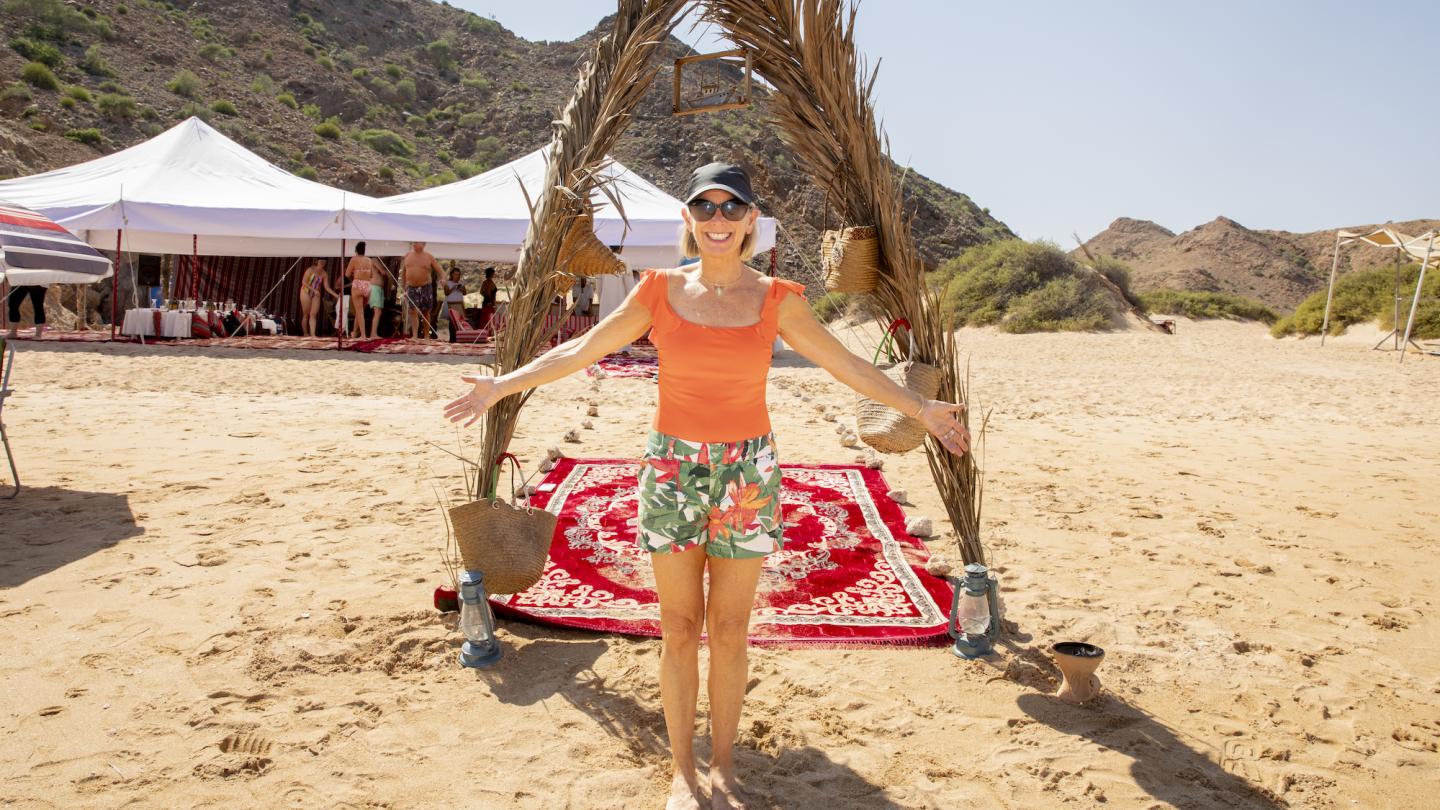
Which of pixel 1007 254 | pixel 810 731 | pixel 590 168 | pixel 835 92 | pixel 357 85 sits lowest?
pixel 810 731

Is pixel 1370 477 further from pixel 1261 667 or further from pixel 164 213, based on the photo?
→ pixel 164 213

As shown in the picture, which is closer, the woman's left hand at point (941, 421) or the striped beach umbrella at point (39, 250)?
the woman's left hand at point (941, 421)

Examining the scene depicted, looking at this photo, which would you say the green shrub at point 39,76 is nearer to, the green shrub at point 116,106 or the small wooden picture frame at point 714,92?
the green shrub at point 116,106

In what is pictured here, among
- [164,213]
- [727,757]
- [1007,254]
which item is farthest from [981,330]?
[727,757]

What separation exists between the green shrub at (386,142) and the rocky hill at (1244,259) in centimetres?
3114

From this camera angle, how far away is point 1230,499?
18.3 ft

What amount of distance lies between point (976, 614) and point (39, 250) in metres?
5.86

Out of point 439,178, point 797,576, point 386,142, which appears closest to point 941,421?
point 797,576

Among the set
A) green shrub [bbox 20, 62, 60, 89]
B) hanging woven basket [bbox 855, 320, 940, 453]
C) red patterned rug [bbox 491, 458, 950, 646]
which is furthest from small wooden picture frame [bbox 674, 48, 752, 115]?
green shrub [bbox 20, 62, 60, 89]

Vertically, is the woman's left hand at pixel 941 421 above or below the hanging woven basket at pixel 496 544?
above

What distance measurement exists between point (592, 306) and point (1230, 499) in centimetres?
1088

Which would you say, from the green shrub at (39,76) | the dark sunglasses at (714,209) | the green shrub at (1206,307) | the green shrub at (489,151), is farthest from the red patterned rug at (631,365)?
the green shrub at (489,151)

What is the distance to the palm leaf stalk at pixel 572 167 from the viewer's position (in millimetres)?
3646

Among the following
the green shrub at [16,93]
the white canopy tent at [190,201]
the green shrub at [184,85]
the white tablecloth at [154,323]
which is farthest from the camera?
the green shrub at [184,85]
